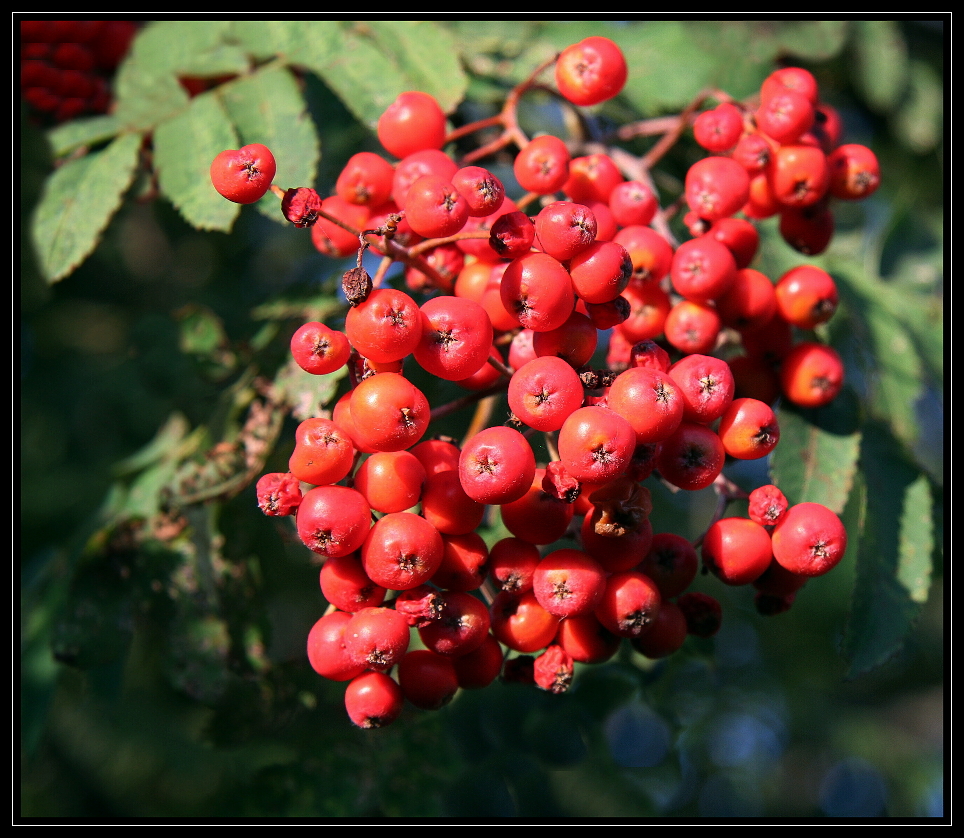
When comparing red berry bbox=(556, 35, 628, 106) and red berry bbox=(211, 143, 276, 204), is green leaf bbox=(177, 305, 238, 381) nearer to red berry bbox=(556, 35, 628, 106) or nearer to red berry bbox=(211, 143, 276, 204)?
red berry bbox=(211, 143, 276, 204)

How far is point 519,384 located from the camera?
4.20 feet

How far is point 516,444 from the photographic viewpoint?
125 cm

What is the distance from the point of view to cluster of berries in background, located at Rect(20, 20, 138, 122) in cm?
244

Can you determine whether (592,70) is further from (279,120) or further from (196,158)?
(196,158)

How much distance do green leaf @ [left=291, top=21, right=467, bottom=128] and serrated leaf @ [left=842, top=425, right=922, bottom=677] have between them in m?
1.38

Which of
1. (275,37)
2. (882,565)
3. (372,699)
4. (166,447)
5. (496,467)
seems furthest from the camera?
(166,447)

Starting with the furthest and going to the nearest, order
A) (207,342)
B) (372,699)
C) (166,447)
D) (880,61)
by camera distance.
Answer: (880,61)
(166,447)
(207,342)
(372,699)

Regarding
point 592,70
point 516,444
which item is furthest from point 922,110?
point 516,444

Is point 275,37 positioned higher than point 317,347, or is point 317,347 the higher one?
point 275,37

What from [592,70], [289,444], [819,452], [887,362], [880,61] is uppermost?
[592,70]

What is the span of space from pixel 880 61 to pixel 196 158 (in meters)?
2.36

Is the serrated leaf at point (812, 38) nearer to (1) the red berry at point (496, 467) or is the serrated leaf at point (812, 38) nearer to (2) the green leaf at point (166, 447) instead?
(1) the red berry at point (496, 467)

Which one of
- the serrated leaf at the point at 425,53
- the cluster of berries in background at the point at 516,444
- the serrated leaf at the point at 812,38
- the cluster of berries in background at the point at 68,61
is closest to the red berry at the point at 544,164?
the cluster of berries in background at the point at 516,444

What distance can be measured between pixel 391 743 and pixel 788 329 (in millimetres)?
1565
